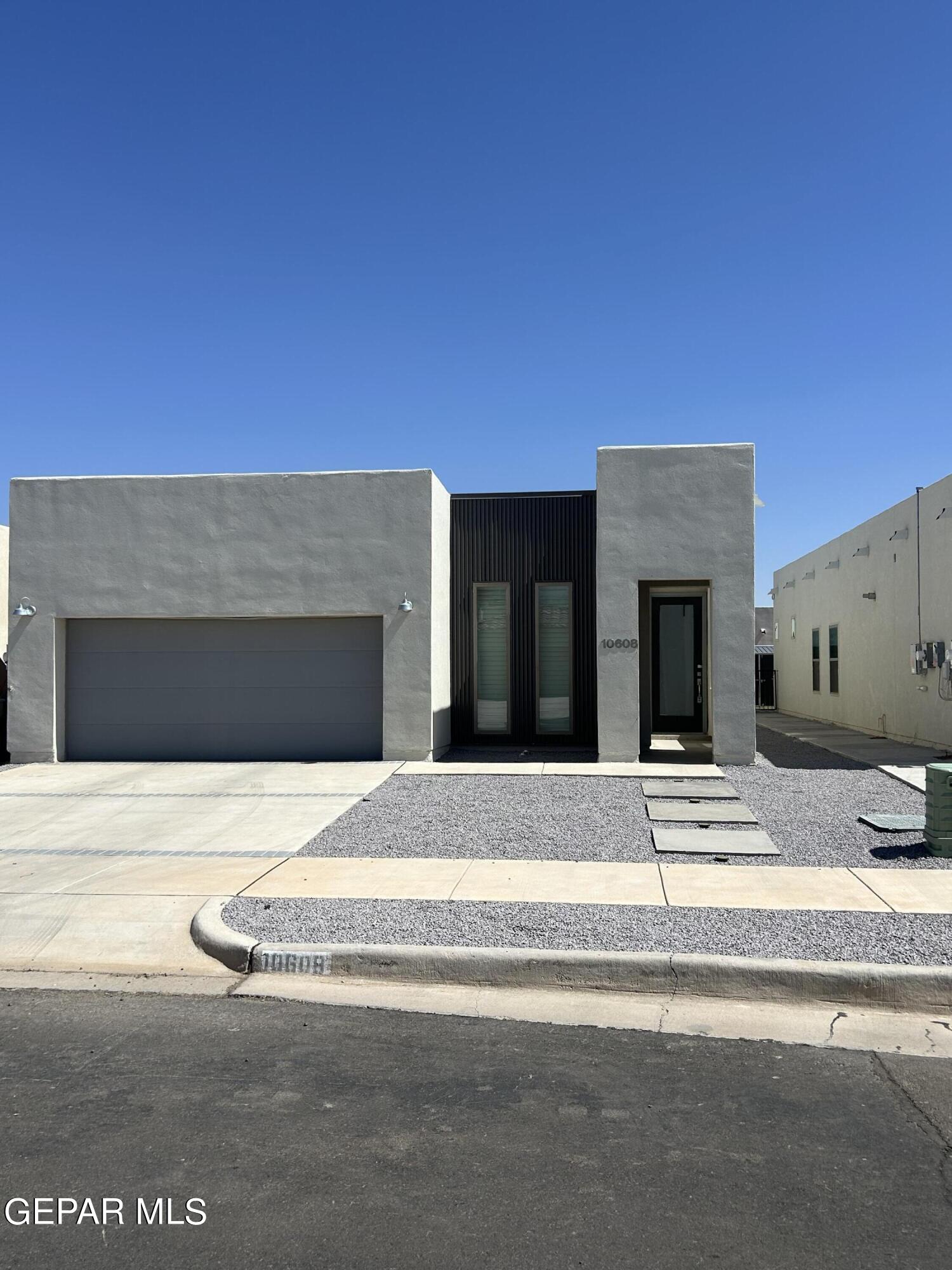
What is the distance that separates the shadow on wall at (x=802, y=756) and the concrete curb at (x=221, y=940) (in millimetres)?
10059

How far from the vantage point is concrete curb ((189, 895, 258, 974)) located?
6.16 m

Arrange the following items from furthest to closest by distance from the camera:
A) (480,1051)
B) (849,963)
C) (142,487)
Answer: (142,487) → (849,963) → (480,1051)

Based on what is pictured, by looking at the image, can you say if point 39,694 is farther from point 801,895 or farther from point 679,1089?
point 679,1089

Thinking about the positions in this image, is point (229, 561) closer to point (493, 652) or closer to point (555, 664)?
point (493, 652)

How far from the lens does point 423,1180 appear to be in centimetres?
359

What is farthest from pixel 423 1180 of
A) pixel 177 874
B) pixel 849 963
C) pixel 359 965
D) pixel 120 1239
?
pixel 177 874

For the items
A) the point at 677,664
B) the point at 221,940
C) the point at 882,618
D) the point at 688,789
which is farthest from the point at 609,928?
the point at 882,618

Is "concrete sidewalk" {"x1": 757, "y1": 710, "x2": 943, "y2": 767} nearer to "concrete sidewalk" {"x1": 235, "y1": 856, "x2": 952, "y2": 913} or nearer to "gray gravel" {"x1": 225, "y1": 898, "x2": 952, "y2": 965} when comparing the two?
"concrete sidewalk" {"x1": 235, "y1": 856, "x2": 952, "y2": 913}

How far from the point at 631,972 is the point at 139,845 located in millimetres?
5508

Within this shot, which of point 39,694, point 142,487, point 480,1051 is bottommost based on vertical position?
point 480,1051

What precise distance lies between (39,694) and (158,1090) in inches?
504

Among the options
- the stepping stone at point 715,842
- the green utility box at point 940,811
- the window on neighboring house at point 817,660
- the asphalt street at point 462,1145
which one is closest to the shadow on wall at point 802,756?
the stepping stone at point 715,842

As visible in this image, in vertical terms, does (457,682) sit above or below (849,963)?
above

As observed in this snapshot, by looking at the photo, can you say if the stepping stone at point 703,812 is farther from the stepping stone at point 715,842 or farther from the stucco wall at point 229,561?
the stucco wall at point 229,561
